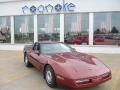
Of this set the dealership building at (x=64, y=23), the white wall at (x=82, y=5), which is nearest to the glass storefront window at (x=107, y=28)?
the dealership building at (x=64, y=23)

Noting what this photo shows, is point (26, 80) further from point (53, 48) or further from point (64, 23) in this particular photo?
point (64, 23)

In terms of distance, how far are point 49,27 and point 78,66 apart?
11560 millimetres

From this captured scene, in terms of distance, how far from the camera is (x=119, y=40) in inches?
637

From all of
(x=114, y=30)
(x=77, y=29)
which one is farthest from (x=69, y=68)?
(x=77, y=29)

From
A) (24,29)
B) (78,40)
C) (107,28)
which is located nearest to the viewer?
(107,28)

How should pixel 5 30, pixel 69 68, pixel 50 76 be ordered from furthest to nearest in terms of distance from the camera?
pixel 5 30 < pixel 50 76 < pixel 69 68

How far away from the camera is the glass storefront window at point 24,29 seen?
18692mm

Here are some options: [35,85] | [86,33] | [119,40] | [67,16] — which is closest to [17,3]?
[67,16]

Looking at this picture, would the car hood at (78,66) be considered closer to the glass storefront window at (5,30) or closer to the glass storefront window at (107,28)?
the glass storefront window at (107,28)

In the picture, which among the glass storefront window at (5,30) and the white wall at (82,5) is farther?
the glass storefront window at (5,30)

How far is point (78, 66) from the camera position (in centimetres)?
686

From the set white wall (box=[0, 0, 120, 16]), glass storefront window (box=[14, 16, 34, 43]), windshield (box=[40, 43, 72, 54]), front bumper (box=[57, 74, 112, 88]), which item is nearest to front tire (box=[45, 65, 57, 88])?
front bumper (box=[57, 74, 112, 88])

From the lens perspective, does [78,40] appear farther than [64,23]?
No

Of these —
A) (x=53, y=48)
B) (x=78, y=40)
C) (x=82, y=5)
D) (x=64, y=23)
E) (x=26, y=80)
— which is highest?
(x=82, y=5)
